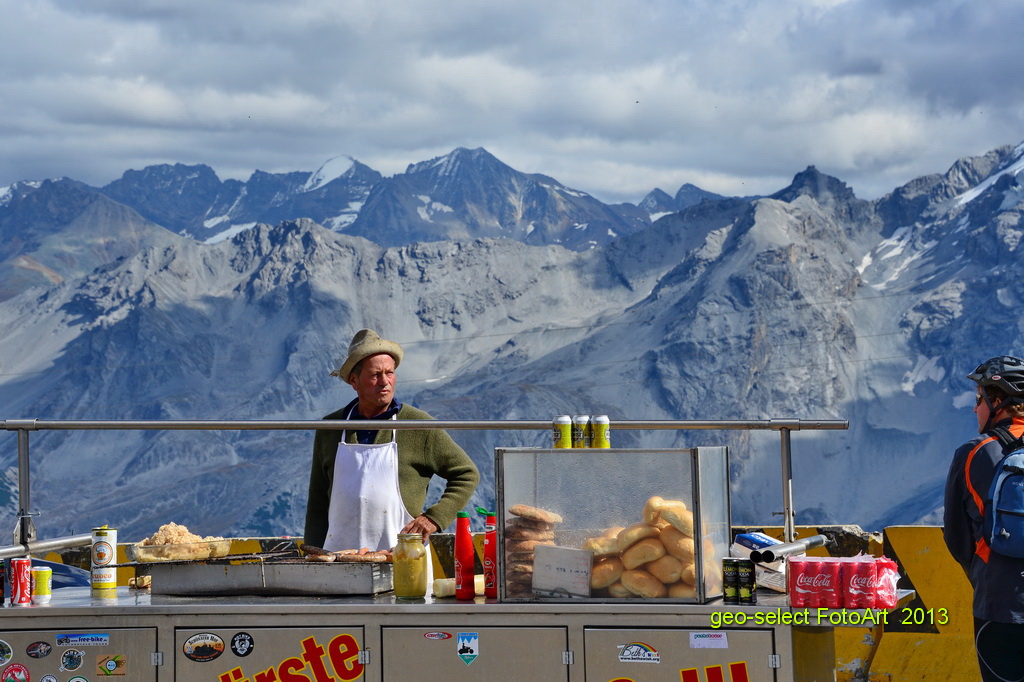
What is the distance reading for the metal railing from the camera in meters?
4.49

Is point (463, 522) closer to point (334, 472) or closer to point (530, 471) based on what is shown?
point (530, 471)

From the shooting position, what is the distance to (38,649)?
167 inches

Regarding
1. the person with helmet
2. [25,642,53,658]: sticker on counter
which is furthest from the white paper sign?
[25,642,53,658]: sticker on counter

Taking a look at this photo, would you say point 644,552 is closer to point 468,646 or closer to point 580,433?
point 580,433

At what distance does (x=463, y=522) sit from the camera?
4.16 meters

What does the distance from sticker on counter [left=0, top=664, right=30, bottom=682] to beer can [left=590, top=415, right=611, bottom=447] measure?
240cm

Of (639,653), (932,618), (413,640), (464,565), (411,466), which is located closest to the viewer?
(639,653)

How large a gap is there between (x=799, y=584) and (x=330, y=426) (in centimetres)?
216

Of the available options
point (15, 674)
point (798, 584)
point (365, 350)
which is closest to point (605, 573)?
point (798, 584)

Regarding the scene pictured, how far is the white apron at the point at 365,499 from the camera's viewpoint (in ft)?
17.1

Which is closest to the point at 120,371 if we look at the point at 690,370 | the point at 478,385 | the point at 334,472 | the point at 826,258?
the point at 478,385

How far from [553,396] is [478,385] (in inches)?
697

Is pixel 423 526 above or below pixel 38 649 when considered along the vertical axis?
above

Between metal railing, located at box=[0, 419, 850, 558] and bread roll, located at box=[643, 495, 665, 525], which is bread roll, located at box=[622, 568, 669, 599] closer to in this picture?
bread roll, located at box=[643, 495, 665, 525]
